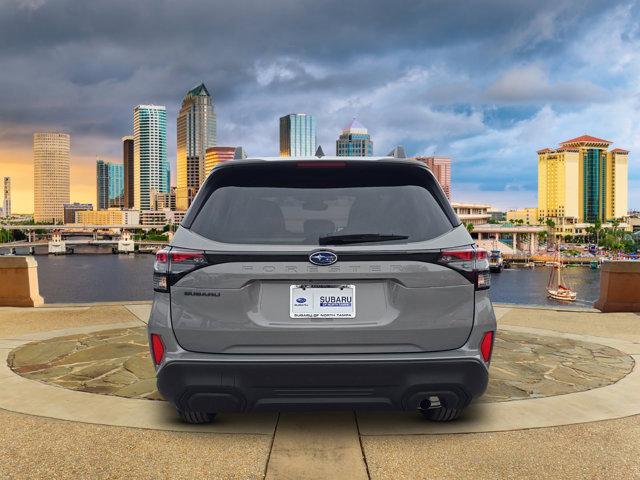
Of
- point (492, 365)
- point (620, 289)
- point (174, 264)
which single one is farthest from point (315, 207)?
point (620, 289)

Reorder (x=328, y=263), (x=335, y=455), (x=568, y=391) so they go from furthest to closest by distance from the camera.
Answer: (x=568, y=391) < (x=335, y=455) < (x=328, y=263)

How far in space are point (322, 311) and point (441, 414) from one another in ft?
4.72

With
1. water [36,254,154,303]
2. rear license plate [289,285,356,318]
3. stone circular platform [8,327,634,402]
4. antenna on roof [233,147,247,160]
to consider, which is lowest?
water [36,254,154,303]

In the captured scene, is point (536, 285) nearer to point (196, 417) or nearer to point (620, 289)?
point (620, 289)

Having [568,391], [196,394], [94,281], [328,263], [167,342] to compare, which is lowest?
[94,281]

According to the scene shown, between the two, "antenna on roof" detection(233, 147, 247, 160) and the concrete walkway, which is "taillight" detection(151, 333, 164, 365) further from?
"antenna on roof" detection(233, 147, 247, 160)

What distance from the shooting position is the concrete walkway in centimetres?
334

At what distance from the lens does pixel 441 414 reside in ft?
13.4

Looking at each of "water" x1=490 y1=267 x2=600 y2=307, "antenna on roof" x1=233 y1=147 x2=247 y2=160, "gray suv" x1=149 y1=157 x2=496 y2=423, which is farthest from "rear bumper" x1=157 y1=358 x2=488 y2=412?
"water" x1=490 y1=267 x2=600 y2=307

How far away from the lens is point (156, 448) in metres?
3.66

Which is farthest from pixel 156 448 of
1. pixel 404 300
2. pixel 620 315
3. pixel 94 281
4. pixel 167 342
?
pixel 94 281

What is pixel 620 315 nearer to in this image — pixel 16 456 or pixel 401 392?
pixel 401 392

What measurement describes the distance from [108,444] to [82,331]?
4836 mm

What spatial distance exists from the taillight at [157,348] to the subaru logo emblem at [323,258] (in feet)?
3.45
